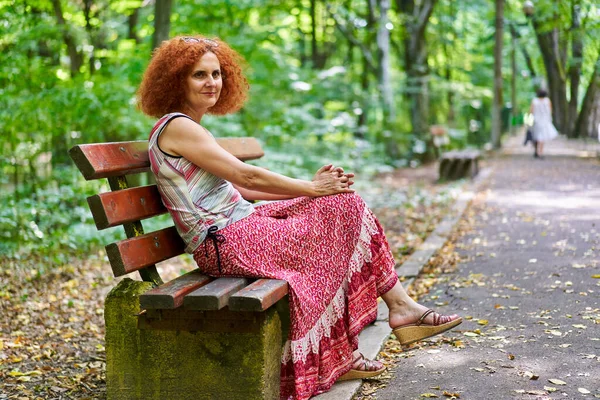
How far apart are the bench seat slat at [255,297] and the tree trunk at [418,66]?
15.8m

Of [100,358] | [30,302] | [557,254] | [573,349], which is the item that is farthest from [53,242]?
[573,349]

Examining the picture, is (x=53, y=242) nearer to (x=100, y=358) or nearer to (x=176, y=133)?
(x=100, y=358)

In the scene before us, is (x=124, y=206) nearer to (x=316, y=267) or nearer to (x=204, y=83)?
(x=204, y=83)

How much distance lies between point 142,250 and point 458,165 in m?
11.3

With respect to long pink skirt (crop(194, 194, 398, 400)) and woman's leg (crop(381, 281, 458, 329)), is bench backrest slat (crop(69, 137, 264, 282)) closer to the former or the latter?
long pink skirt (crop(194, 194, 398, 400))

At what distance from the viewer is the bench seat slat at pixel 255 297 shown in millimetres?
2707

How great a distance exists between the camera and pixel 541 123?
17.1m

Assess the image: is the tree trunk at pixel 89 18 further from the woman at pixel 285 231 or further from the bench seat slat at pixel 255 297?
the bench seat slat at pixel 255 297

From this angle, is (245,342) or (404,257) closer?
(245,342)

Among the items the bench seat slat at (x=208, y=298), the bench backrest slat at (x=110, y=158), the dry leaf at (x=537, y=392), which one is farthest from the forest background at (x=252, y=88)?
the dry leaf at (x=537, y=392)

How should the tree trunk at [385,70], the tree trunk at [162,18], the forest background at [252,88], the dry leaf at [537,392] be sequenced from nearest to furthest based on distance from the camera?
the dry leaf at [537,392] < the tree trunk at [162,18] < the forest background at [252,88] < the tree trunk at [385,70]

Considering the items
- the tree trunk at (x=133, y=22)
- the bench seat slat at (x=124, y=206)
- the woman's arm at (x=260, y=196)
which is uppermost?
the tree trunk at (x=133, y=22)

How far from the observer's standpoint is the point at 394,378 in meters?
3.63

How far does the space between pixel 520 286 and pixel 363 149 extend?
37.6 ft
